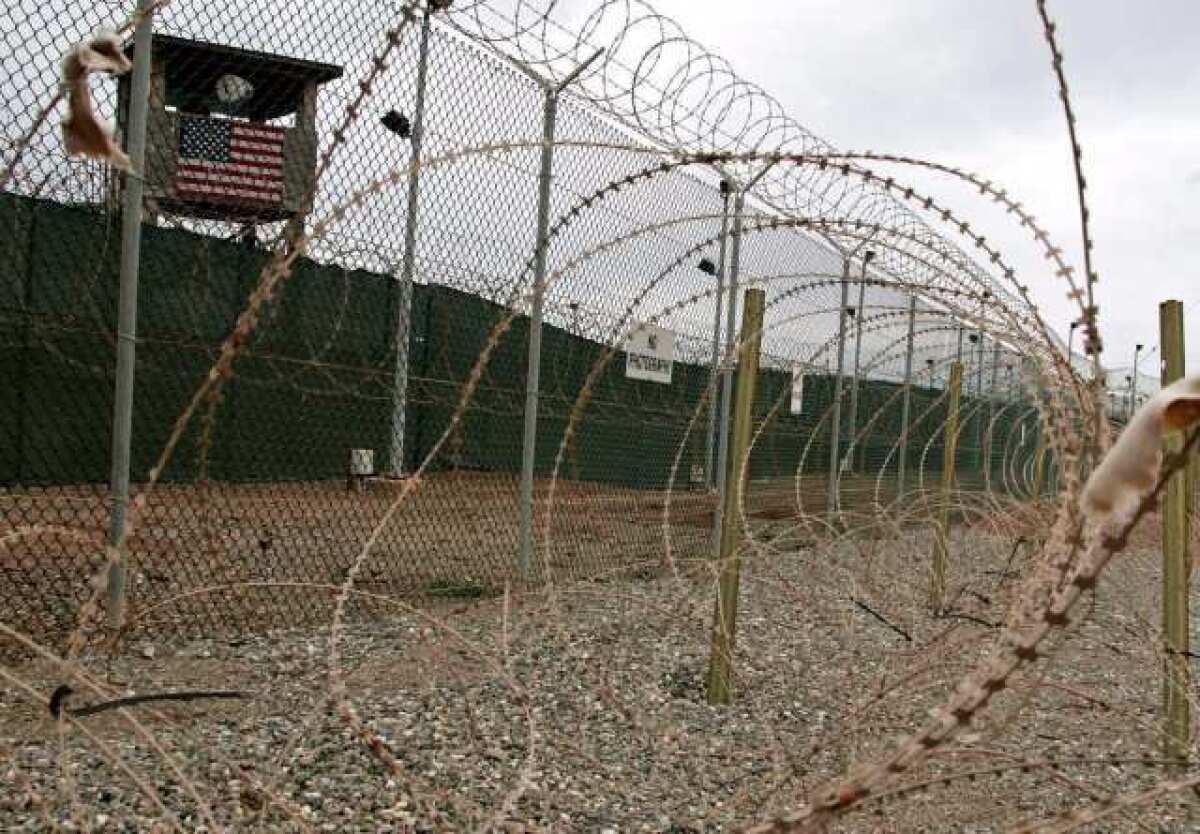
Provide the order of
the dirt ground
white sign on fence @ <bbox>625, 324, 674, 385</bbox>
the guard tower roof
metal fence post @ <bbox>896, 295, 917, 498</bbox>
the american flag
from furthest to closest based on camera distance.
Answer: white sign on fence @ <bbox>625, 324, 674, 385</bbox> < the american flag < the guard tower roof < the dirt ground < metal fence post @ <bbox>896, 295, 917, 498</bbox>

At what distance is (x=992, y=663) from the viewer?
863 millimetres

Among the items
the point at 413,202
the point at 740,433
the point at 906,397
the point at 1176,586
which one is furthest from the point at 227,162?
the point at 1176,586

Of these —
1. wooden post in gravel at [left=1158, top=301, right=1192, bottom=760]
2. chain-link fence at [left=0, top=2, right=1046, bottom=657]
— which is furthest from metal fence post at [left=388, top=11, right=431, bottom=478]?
wooden post in gravel at [left=1158, top=301, right=1192, bottom=760]

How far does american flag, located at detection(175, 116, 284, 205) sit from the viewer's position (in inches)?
231

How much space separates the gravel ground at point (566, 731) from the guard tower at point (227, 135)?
1929 mm

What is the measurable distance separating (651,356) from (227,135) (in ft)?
9.76

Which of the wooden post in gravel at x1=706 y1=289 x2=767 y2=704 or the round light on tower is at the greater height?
the round light on tower

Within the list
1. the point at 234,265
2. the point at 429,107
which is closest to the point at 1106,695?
the point at 429,107

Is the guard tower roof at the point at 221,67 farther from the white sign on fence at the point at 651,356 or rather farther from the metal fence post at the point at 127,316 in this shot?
the white sign on fence at the point at 651,356

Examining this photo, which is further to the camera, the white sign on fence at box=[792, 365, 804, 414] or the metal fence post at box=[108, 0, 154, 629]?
the white sign on fence at box=[792, 365, 804, 414]

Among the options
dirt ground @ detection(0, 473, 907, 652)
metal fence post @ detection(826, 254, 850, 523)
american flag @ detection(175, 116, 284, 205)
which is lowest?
dirt ground @ detection(0, 473, 907, 652)

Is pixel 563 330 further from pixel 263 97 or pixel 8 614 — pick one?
pixel 8 614

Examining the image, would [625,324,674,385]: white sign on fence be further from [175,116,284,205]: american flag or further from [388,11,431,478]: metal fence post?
[175,116,284,205]: american flag

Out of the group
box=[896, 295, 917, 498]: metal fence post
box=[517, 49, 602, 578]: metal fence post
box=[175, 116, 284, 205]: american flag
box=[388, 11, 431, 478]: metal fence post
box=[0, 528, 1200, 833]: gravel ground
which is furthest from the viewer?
box=[175, 116, 284, 205]: american flag
